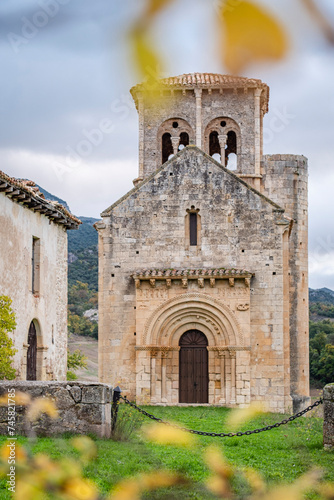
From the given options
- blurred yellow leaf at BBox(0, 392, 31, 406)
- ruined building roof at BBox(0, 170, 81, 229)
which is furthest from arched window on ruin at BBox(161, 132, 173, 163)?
blurred yellow leaf at BBox(0, 392, 31, 406)

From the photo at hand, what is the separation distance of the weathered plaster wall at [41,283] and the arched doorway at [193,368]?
352cm

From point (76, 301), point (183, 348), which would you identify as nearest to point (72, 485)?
point (183, 348)

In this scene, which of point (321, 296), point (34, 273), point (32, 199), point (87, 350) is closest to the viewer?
point (32, 199)

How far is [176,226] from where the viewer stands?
2223 cm

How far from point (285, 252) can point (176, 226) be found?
10.9 ft

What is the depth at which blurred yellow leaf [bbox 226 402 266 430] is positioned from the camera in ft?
16.3

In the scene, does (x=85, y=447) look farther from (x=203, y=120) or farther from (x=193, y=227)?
(x=203, y=120)

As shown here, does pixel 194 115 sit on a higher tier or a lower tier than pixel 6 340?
higher

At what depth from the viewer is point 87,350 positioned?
147ft

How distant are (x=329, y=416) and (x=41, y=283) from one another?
11340mm

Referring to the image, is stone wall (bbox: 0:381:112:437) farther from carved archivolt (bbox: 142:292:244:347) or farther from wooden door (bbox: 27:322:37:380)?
carved archivolt (bbox: 142:292:244:347)

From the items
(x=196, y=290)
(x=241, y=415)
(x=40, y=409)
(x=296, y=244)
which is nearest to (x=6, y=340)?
(x=40, y=409)

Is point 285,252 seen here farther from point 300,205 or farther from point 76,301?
point 76,301

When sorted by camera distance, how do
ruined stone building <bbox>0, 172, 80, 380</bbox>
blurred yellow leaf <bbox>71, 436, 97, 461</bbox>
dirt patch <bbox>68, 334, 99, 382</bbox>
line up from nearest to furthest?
blurred yellow leaf <bbox>71, 436, 97, 461</bbox> < ruined stone building <bbox>0, 172, 80, 380</bbox> < dirt patch <bbox>68, 334, 99, 382</bbox>
